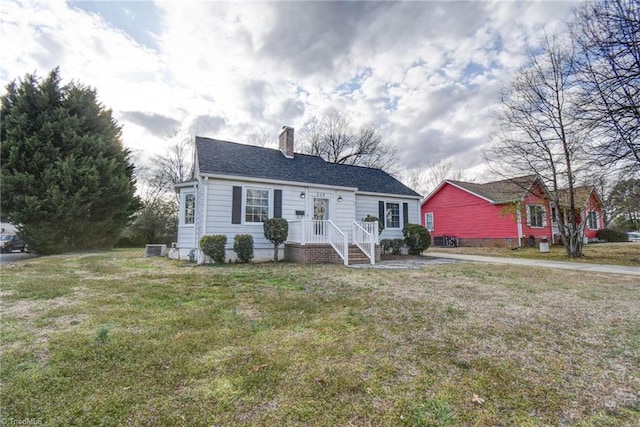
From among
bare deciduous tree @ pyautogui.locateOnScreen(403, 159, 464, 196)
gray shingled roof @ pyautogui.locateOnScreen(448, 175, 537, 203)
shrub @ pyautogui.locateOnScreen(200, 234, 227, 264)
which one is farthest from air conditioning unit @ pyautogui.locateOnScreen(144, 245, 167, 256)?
bare deciduous tree @ pyautogui.locateOnScreen(403, 159, 464, 196)

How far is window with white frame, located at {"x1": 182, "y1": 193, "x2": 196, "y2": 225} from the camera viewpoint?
38.2 feet

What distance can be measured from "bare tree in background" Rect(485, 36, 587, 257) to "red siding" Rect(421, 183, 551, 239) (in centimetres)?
297

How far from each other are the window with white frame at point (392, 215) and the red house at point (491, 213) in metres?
6.75

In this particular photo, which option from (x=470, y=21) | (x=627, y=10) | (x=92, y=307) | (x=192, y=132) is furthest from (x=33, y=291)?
(x=192, y=132)

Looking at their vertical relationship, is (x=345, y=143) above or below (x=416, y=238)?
above

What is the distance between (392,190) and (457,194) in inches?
388

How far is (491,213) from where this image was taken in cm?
1997

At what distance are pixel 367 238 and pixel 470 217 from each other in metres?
14.0

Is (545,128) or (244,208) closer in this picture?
(244,208)

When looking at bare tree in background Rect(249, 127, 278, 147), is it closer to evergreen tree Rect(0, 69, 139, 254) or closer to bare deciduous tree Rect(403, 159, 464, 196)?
evergreen tree Rect(0, 69, 139, 254)

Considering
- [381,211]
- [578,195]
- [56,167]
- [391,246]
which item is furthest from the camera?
[578,195]

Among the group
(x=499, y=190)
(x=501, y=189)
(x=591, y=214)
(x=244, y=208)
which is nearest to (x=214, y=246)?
(x=244, y=208)

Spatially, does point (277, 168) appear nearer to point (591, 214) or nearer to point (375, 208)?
point (375, 208)

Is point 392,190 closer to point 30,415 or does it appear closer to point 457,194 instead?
point 457,194
